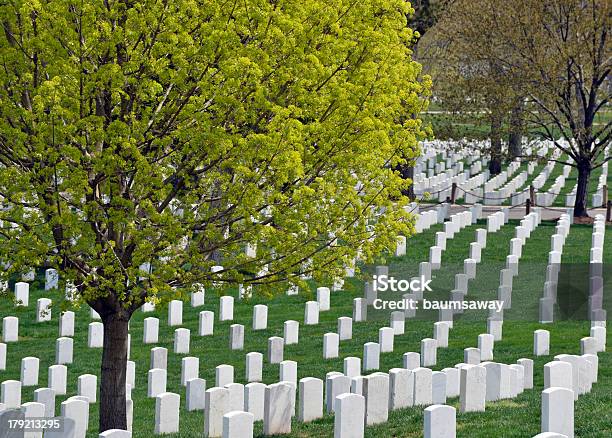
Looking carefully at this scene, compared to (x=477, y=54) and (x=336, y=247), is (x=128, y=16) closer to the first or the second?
(x=336, y=247)

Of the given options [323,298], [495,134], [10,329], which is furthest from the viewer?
[495,134]

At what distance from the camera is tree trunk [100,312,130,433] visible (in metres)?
12.0

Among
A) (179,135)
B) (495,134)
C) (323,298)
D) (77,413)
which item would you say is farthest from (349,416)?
(495,134)

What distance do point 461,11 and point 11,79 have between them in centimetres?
2404

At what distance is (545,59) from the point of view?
104 feet

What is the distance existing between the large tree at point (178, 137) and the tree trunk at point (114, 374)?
20 millimetres

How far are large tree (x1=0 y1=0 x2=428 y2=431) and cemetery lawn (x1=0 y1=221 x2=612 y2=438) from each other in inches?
33.8

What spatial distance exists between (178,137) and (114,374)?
269 centimetres

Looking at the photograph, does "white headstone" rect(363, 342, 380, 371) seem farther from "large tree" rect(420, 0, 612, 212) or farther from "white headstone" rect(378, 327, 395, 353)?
"large tree" rect(420, 0, 612, 212)

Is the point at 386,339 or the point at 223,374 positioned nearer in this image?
the point at 223,374

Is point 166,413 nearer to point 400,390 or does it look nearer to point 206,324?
point 400,390

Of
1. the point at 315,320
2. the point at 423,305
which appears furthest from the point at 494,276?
the point at 315,320

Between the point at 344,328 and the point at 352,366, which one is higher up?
the point at 344,328

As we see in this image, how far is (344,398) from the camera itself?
10469 millimetres
